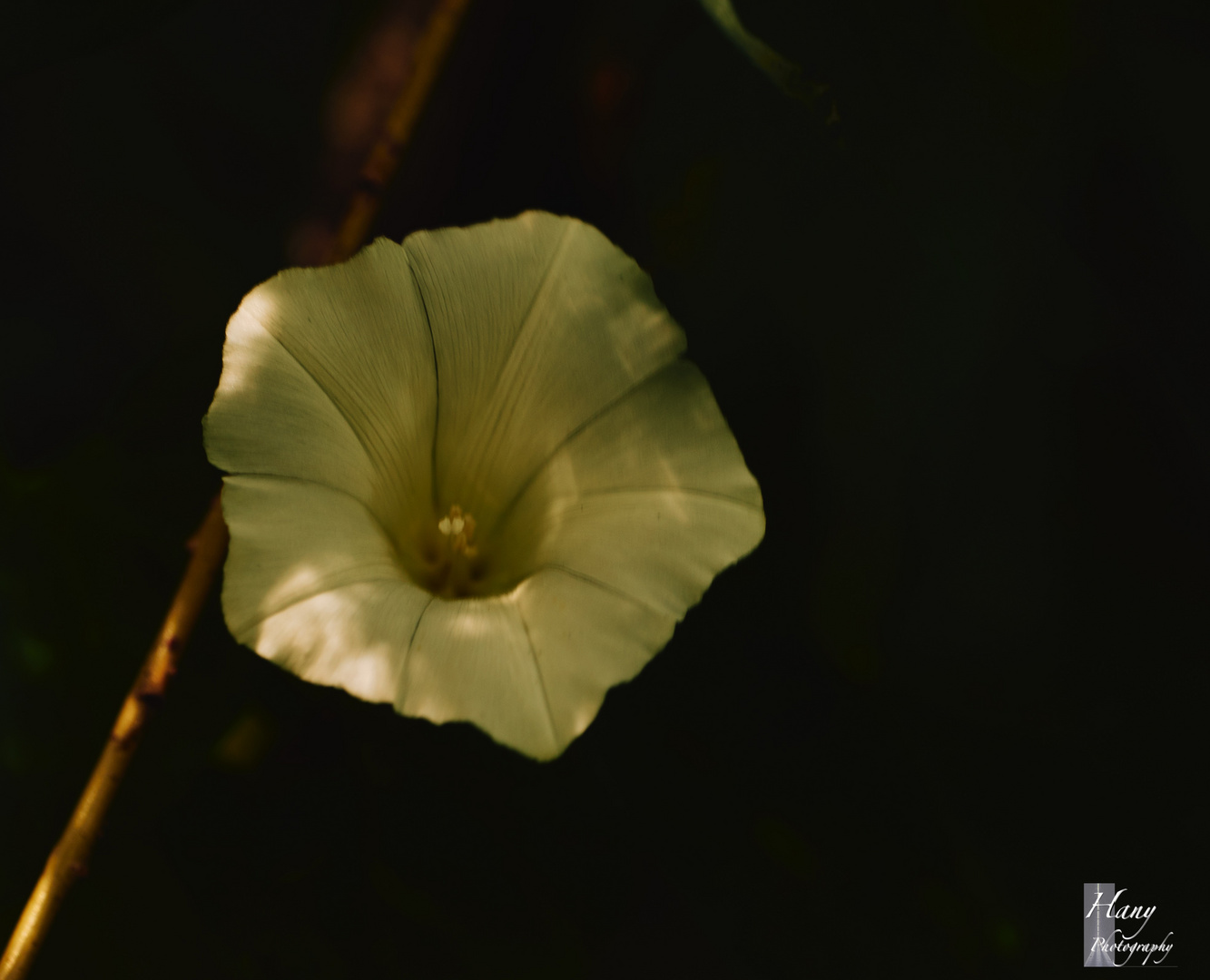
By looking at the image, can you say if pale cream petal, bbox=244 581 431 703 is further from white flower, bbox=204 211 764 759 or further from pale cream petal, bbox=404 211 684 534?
pale cream petal, bbox=404 211 684 534

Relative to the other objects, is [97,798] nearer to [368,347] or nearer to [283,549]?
[283,549]

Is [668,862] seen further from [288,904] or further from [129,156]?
[129,156]

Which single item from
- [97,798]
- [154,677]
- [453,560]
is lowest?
[97,798]

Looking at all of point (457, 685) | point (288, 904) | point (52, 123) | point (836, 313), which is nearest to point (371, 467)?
point (457, 685)

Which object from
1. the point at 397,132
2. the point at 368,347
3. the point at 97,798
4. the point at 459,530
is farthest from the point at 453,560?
the point at 397,132

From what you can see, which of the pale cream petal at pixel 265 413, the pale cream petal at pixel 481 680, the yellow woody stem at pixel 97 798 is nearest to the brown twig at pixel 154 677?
the yellow woody stem at pixel 97 798

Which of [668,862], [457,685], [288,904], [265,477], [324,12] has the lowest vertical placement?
[288,904]

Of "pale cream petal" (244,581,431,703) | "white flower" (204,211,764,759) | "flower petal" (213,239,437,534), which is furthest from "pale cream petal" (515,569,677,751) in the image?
"flower petal" (213,239,437,534)

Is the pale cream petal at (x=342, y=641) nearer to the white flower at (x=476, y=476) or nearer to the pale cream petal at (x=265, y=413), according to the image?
the white flower at (x=476, y=476)
